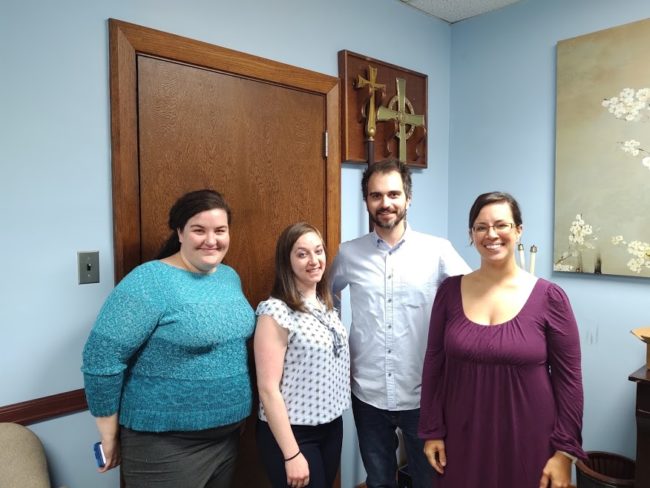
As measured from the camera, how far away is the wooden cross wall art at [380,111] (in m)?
2.13

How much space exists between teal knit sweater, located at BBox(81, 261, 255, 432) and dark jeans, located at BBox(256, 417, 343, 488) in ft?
0.48

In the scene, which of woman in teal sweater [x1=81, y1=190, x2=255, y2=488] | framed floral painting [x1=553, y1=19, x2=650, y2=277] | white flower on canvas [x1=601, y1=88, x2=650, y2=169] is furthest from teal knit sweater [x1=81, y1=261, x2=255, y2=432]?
white flower on canvas [x1=601, y1=88, x2=650, y2=169]

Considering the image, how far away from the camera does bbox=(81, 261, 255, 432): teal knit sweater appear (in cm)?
117

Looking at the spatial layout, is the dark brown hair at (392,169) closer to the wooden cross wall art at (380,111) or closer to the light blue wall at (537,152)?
the wooden cross wall art at (380,111)

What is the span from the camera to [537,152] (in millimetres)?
2354

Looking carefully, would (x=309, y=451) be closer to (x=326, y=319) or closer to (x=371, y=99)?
(x=326, y=319)

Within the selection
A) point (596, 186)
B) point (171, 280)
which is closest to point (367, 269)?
point (171, 280)

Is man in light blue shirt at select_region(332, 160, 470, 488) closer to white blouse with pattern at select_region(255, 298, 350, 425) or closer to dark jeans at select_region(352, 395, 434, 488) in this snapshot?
dark jeans at select_region(352, 395, 434, 488)

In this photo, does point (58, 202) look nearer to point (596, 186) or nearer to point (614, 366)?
point (596, 186)

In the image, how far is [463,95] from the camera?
2.64m

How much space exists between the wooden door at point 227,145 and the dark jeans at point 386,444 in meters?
0.45

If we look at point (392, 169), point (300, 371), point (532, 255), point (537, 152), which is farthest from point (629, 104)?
point (300, 371)

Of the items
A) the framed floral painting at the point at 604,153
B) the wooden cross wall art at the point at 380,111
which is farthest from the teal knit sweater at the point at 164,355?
the framed floral painting at the point at 604,153

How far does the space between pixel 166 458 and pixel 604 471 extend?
185 cm
